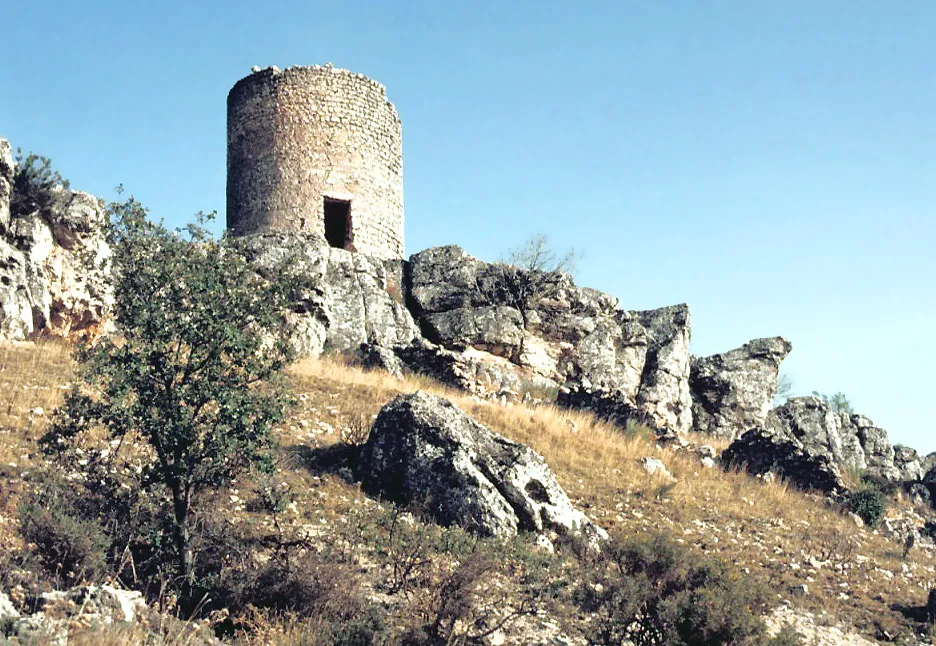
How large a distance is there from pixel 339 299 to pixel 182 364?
12335 millimetres

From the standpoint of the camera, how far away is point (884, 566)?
1418 centimetres

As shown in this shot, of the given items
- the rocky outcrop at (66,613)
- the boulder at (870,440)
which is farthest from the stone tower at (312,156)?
the rocky outcrop at (66,613)

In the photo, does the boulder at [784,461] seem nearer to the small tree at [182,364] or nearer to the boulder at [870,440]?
the boulder at [870,440]

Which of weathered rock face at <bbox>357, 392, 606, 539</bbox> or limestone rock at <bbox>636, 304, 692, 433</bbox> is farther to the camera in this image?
limestone rock at <bbox>636, 304, 692, 433</bbox>

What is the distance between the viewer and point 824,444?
23.4 metres

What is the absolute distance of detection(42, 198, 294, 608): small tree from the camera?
32.0 feet

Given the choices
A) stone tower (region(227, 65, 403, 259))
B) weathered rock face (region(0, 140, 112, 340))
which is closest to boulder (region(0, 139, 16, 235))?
weathered rock face (region(0, 140, 112, 340))

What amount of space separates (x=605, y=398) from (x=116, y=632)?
15.7 metres

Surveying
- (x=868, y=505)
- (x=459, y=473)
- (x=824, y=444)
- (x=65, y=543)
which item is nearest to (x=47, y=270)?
(x=459, y=473)

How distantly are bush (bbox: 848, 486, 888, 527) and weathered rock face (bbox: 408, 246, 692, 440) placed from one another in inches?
204

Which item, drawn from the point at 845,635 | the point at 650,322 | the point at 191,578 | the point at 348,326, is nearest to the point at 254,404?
the point at 191,578

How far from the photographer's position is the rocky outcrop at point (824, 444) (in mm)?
19312

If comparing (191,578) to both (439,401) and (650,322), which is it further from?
(650,322)

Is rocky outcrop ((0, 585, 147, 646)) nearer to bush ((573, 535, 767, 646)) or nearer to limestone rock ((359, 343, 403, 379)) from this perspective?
bush ((573, 535, 767, 646))
